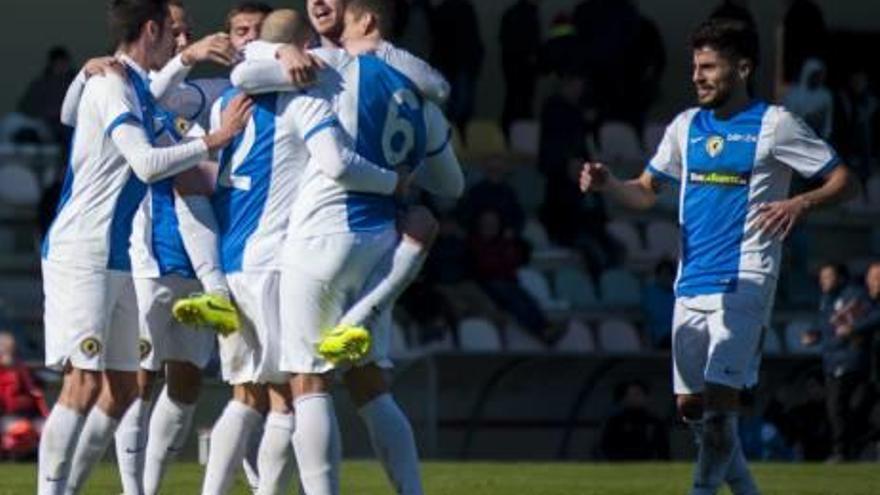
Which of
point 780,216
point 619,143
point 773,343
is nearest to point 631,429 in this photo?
point 773,343

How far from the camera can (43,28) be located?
2728 cm

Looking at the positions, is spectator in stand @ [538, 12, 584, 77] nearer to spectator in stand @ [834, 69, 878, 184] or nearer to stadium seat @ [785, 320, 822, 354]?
spectator in stand @ [834, 69, 878, 184]

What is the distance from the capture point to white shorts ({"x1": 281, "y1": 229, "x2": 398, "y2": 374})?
10.9 metres

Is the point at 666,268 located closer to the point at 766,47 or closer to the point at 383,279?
the point at 766,47

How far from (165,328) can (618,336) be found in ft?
42.7

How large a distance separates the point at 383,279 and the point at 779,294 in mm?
15711

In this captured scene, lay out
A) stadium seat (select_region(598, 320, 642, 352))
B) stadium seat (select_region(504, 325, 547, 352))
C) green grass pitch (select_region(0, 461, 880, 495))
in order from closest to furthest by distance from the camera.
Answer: green grass pitch (select_region(0, 461, 880, 495)), stadium seat (select_region(504, 325, 547, 352)), stadium seat (select_region(598, 320, 642, 352))

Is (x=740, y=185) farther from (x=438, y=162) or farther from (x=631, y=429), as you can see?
(x=631, y=429)

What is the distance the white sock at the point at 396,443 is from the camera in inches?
444

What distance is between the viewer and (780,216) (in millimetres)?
12109

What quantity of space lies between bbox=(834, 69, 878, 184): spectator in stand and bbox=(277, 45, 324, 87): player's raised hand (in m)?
16.8

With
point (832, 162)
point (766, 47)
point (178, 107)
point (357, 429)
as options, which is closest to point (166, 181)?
point (178, 107)

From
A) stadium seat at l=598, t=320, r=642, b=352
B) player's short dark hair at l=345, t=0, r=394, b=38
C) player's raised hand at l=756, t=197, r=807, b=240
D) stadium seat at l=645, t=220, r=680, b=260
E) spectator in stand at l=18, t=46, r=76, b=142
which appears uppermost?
player's short dark hair at l=345, t=0, r=394, b=38

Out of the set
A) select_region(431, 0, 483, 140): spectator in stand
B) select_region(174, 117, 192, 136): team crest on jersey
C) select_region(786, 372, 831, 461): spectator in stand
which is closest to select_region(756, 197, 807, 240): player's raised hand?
select_region(174, 117, 192, 136): team crest on jersey
